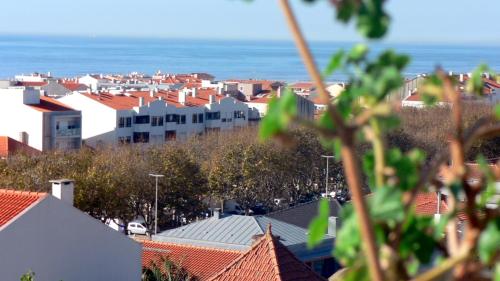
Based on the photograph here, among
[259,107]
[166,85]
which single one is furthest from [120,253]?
[166,85]

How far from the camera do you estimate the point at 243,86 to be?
111 meters

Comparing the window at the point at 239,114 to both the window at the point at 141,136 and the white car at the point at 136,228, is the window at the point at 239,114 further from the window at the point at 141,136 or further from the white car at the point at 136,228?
the white car at the point at 136,228

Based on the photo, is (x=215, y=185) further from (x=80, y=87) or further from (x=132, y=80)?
(x=132, y=80)

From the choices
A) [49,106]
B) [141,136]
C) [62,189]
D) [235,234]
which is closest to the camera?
[62,189]

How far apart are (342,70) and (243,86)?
109 meters

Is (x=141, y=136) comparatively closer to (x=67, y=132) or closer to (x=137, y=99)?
(x=137, y=99)

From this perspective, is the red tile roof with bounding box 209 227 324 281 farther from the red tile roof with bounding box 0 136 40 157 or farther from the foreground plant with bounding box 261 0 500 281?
the red tile roof with bounding box 0 136 40 157

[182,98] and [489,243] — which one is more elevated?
[489,243]

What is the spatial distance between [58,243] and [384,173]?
17.8m

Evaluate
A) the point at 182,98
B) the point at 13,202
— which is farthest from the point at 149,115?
the point at 13,202

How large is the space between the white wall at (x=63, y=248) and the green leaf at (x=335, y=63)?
54.5ft

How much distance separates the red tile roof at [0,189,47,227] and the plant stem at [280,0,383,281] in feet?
55.3

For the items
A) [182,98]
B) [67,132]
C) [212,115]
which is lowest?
[212,115]

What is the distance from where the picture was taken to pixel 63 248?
19969 millimetres
